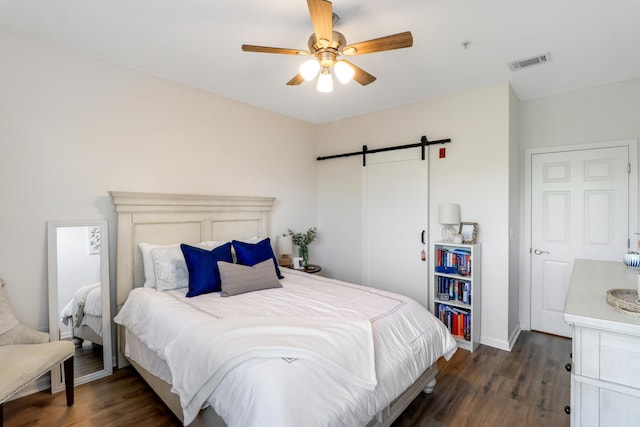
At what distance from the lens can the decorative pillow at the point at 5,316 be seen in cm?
213

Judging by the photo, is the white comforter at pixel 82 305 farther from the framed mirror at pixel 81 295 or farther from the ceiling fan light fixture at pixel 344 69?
the ceiling fan light fixture at pixel 344 69

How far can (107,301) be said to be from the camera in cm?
265

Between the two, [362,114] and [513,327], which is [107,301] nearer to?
[362,114]

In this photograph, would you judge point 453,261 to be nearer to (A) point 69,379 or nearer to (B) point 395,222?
(B) point 395,222

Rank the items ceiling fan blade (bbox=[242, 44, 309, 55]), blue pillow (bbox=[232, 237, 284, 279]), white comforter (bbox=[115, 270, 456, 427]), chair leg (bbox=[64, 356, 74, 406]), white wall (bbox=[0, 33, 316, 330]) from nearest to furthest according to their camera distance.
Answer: white comforter (bbox=[115, 270, 456, 427]), ceiling fan blade (bbox=[242, 44, 309, 55]), chair leg (bbox=[64, 356, 74, 406]), white wall (bbox=[0, 33, 316, 330]), blue pillow (bbox=[232, 237, 284, 279])

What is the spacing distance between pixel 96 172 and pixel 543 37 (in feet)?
12.0

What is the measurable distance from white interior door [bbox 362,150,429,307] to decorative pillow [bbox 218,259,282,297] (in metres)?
1.70

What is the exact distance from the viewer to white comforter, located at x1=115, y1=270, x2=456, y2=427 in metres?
1.35

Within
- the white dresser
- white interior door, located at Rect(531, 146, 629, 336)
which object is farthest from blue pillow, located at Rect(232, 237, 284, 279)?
white interior door, located at Rect(531, 146, 629, 336)

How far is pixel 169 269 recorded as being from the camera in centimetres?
263

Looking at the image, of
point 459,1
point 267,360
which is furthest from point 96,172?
point 459,1

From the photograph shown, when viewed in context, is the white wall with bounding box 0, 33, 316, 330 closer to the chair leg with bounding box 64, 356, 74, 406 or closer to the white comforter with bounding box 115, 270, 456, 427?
the chair leg with bounding box 64, 356, 74, 406

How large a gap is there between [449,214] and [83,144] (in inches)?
135

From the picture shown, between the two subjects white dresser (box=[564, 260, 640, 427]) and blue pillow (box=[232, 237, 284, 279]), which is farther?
blue pillow (box=[232, 237, 284, 279])
